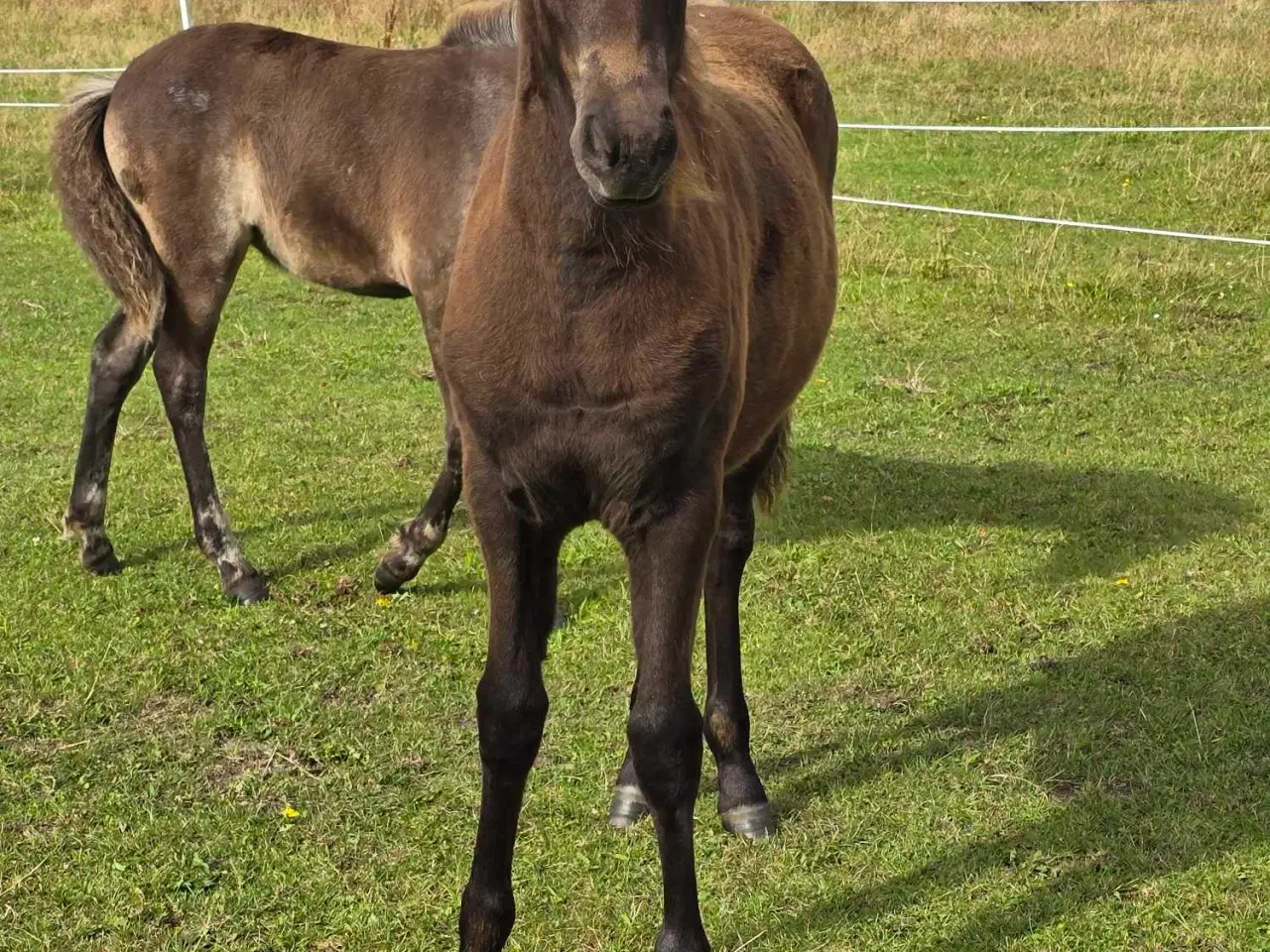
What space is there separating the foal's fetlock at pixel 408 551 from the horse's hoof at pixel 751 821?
1.90m

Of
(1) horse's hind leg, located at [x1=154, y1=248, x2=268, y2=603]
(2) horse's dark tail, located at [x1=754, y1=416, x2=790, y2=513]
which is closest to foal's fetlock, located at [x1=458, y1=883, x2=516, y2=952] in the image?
(2) horse's dark tail, located at [x1=754, y1=416, x2=790, y2=513]

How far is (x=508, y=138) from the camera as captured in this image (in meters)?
2.97

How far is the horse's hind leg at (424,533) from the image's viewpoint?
5332 mm

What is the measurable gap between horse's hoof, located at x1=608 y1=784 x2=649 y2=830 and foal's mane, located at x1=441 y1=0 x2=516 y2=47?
3114 millimetres

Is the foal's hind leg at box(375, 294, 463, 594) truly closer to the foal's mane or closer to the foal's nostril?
the foal's mane

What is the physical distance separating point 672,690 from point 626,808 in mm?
961

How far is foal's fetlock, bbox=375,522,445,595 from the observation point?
533cm

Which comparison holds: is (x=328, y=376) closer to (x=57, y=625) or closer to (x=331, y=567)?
(x=331, y=567)

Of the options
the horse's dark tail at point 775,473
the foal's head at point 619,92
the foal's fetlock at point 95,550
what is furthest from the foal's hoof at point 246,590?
the foal's head at point 619,92

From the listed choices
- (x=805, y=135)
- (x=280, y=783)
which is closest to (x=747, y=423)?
(x=805, y=135)

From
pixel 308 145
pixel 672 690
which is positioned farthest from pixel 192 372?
pixel 672 690

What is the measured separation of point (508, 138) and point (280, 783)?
200cm

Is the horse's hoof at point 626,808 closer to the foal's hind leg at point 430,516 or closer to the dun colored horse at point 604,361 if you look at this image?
the dun colored horse at point 604,361

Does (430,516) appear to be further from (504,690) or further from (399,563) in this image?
(504,690)
